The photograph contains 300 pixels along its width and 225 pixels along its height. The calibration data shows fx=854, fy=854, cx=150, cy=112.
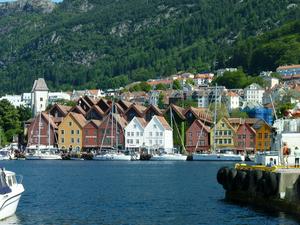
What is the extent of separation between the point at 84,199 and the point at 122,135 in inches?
3881

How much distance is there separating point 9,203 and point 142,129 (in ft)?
362

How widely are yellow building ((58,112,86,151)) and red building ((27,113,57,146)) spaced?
2.12 metres

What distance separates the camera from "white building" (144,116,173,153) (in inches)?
6083

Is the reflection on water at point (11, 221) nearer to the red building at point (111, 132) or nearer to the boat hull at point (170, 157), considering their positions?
the boat hull at point (170, 157)

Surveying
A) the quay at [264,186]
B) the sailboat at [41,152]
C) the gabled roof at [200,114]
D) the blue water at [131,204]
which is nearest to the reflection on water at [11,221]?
the blue water at [131,204]

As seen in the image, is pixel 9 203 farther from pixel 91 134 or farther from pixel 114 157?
pixel 91 134

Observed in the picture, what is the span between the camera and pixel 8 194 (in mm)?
45125

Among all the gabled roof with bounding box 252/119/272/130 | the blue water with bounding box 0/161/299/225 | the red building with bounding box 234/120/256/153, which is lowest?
the blue water with bounding box 0/161/299/225

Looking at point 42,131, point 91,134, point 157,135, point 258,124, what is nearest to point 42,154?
point 91,134

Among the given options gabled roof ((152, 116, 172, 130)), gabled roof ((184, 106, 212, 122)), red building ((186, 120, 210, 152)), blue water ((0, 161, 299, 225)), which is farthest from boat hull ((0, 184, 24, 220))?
gabled roof ((184, 106, 212, 122))

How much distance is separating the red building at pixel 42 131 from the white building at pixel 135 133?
1524 cm

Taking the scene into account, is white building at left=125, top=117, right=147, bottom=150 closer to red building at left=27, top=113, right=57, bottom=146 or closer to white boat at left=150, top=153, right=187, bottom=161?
white boat at left=150, top=153, right=187, bottom=161

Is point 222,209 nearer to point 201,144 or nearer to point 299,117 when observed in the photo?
point 299,117

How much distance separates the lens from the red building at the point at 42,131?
162 metres
